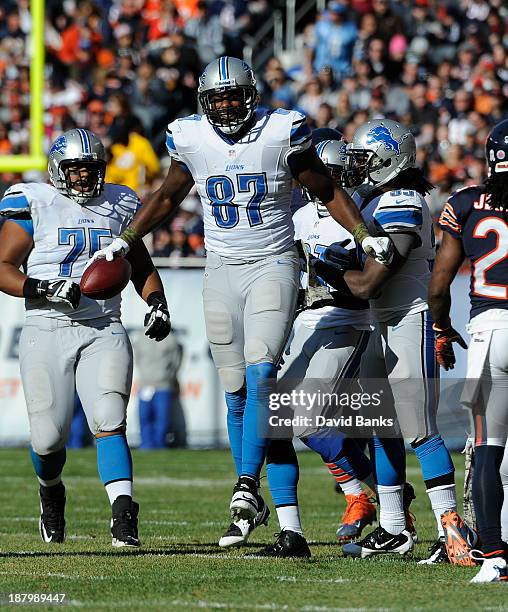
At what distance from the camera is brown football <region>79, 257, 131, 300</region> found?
18.3ft

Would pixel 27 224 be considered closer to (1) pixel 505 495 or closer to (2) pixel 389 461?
(2) pixel 389 461

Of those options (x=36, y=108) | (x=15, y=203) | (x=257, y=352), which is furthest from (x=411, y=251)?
(x=36, y=108)

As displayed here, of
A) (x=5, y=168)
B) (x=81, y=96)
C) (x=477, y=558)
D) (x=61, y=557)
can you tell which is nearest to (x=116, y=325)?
(x=61, y=557)

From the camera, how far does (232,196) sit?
5.43 meters

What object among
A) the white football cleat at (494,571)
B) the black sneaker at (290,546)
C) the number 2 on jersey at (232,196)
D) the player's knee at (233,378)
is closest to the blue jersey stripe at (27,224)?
the number 2 on jersey at (232,196)

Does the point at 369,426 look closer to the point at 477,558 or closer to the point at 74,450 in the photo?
the point at 477,558

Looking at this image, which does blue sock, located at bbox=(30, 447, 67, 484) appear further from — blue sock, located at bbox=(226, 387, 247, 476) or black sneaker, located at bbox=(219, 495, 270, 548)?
black sneaker, located at bbox=(219, 495, 270, 548)

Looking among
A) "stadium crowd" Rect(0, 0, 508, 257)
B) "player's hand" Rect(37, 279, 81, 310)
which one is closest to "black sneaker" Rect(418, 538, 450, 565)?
"player's hand" Rect(37, 279, 81, 310)

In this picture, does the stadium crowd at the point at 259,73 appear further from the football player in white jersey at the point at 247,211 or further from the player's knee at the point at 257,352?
the player's knee at the point at 257,352

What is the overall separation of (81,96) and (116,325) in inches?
415

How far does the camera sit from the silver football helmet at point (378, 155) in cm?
570

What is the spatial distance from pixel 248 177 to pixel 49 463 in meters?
1.60

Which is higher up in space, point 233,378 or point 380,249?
point 380,249

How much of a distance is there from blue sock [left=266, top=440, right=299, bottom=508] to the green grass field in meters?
0.26
